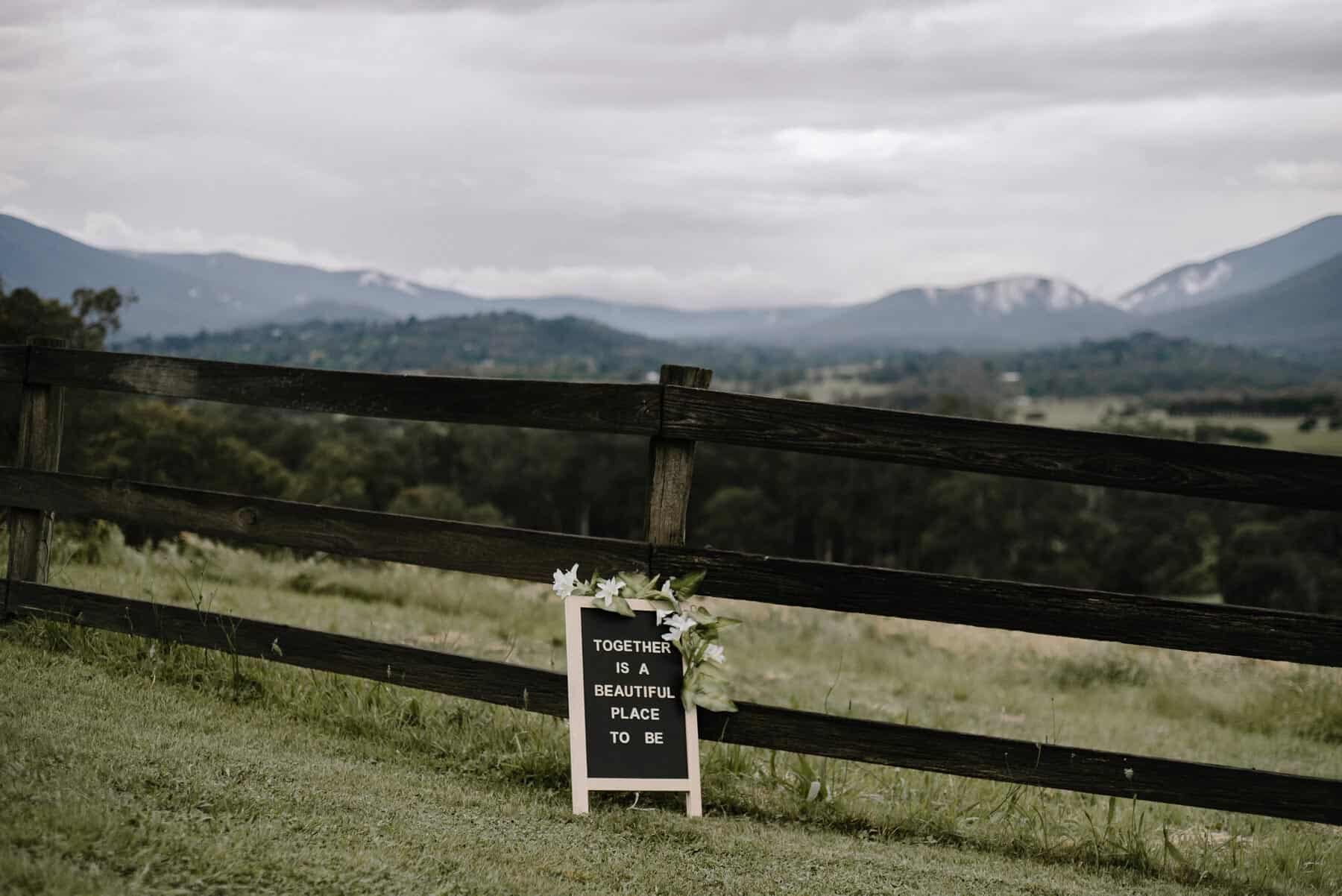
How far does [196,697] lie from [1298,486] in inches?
196

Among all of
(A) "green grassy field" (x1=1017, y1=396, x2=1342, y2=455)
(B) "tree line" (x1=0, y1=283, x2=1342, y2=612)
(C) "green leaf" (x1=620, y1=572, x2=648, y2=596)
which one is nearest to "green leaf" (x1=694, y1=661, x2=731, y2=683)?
(C) "green leaf" (x1=620, y1=572, x2=648, y2=596)

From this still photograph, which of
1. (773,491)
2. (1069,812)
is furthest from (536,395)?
(773,491)

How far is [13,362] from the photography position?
6.02 meters

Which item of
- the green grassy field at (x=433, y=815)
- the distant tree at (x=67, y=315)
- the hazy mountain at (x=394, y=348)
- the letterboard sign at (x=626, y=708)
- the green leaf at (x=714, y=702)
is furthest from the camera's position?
the hazy mountain at (x=394, y=348)

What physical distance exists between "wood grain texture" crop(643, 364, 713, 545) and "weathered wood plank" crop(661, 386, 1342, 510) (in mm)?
74

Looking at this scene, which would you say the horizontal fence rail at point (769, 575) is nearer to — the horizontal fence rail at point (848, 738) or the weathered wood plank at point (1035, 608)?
the weathered wood plank at point (1035, 608)

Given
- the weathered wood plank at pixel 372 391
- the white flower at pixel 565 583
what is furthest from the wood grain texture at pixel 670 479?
the white flower at pixel 565 583

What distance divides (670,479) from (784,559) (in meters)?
0.61

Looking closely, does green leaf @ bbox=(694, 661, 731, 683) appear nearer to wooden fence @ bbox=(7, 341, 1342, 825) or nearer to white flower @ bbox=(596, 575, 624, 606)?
wooden fence @ bbox=(7, 341, 1342, 825)

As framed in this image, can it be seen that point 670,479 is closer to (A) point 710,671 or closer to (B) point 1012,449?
(A) point 710,671

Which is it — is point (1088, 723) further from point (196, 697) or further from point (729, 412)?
point (196, 697)

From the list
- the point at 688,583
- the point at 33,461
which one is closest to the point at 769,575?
the point at 688,583

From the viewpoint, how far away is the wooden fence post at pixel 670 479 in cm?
483

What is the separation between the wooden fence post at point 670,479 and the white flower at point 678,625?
1.12 ft
